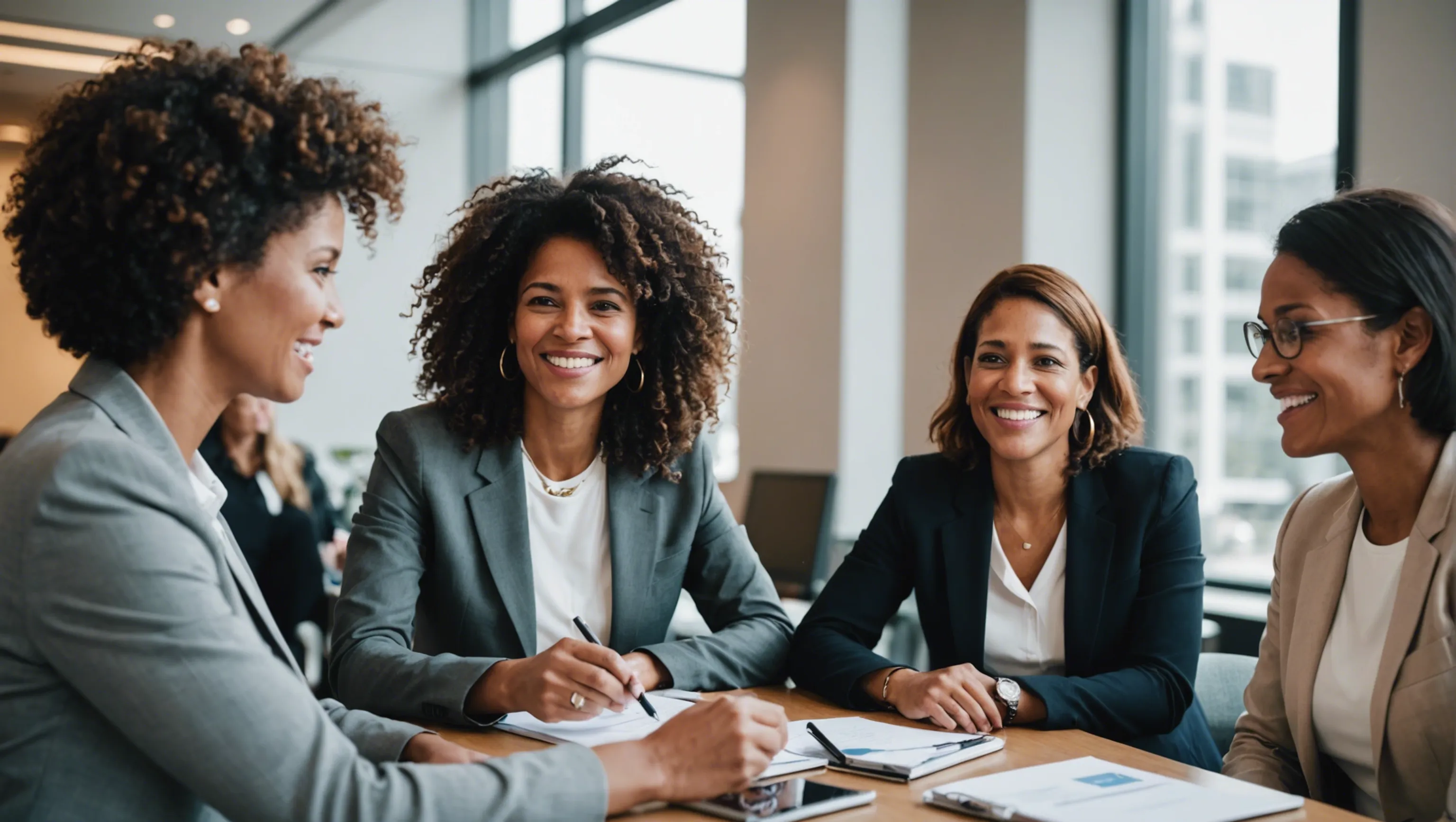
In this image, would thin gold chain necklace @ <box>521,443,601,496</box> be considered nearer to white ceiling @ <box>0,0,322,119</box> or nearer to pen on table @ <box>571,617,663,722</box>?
pen on table @ <box>571,617,663,722</box>

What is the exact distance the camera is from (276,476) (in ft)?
14.4

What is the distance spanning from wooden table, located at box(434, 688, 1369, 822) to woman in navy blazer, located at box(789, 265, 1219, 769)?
0.11 metres

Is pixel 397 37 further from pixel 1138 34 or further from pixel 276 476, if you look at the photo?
pixel 1138 34

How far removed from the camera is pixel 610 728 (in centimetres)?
154

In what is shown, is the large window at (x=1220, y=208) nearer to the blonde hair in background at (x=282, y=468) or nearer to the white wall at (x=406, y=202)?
the blonde hair in background at (x=282, y=468)

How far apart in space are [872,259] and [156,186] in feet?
12.8

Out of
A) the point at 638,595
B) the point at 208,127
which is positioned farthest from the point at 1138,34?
the point at 208,127

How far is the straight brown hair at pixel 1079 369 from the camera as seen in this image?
2115mm

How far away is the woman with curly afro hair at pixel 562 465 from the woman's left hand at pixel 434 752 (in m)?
0.30

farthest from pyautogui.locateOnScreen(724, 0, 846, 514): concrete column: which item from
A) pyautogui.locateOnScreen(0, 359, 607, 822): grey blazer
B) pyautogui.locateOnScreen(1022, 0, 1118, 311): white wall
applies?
pyautogui.locateOnScreen(0, 359, 607, 822): grey blazer

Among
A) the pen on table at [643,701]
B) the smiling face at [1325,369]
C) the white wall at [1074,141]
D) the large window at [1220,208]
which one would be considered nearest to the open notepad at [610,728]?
the pen on table at [643,701]

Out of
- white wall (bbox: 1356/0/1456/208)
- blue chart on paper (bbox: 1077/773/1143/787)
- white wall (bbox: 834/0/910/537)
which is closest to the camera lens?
blue chart on paper (bbox: 1077/773/1143/787)

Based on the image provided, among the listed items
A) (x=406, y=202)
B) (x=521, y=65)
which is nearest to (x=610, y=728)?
(x=406, y=202)

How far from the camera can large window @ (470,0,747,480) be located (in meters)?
6.04
